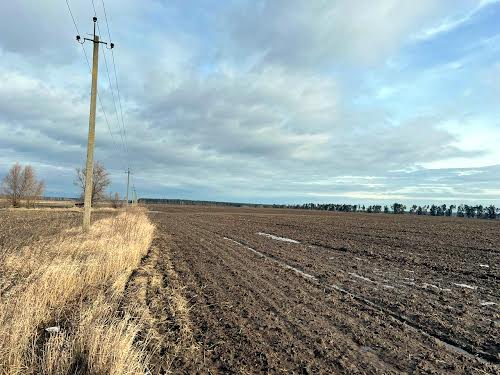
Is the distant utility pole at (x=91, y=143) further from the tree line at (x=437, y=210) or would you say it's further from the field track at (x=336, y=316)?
the tree line at (x=437, y=210)

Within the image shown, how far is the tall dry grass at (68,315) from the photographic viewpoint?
4160mm

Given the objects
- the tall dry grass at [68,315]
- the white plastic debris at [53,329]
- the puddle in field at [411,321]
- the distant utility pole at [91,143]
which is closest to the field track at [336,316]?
the puddle in field at [411,321]

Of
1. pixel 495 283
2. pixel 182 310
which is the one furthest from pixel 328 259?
pixel 182 310

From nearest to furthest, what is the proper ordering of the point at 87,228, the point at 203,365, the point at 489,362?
the point at 203,365 < the point at 489,362 < the point at 87,228

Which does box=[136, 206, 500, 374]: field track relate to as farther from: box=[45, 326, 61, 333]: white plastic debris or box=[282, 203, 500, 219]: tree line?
box=[282, 203, 500, 219]: tree line

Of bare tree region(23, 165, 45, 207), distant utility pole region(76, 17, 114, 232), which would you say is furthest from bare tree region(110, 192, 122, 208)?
distant utility pole region(76, 17, 114, 232)

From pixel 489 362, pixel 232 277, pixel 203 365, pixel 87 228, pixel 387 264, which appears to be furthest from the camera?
pixel 87 228

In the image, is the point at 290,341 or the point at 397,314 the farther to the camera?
the point at 397,314

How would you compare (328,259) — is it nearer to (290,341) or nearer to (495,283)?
(495,283)

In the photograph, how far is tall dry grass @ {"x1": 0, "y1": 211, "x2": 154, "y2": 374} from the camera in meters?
4.16

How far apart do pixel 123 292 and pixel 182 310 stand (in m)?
1.67

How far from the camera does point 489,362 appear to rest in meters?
5.32

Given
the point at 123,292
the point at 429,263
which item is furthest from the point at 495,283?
the point at 123,292

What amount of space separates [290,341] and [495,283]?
9096 mm
